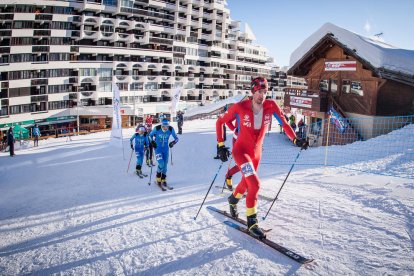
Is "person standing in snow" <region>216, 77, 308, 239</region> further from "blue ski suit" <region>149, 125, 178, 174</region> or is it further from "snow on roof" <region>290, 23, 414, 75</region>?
"snow on roof" <region>290, 23, 414, 75</region>

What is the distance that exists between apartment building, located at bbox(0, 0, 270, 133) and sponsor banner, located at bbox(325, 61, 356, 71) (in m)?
26.3

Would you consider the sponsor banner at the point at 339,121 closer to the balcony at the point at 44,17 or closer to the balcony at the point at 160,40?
the balcony at the point at 160,40

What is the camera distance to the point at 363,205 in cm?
514

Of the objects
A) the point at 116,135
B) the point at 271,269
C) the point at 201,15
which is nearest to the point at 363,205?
the point at 271,269

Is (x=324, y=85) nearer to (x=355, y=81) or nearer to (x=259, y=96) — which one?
(x=355, y=81)

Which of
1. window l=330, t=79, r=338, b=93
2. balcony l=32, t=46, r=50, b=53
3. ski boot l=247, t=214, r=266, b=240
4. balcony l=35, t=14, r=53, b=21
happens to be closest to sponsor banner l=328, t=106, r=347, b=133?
window l=330, t=79, r=338, b=93

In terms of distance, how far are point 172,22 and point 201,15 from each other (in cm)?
785

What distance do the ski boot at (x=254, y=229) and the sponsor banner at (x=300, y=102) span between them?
59.7ft

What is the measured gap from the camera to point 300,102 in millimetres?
A: 21359

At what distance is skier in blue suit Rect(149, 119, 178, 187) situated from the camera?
7.90 meters

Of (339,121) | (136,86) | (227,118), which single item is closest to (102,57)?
(136,86)

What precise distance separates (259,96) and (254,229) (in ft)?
6.97

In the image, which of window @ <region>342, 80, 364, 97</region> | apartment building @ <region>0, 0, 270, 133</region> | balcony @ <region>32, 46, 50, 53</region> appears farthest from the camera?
balcony @ <region>32, 46, 50, 53</region>

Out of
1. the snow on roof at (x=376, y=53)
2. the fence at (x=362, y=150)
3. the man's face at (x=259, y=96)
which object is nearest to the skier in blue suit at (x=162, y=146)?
the man's face at (x=259, y=96)
